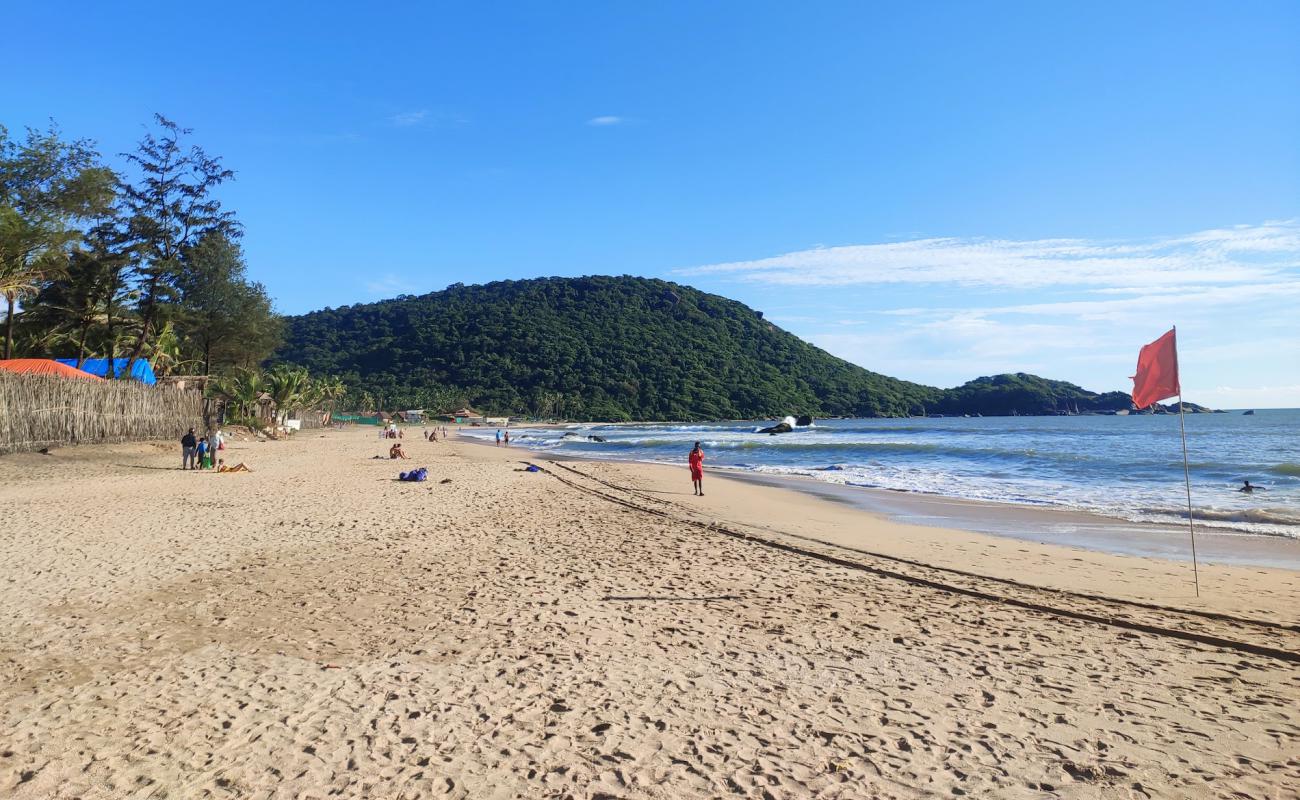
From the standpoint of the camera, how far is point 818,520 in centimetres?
1296

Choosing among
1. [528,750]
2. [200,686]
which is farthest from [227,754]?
[528,750]

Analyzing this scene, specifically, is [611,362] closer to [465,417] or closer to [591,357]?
[591,357]

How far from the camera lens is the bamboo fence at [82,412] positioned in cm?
1723

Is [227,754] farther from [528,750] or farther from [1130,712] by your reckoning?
[1130,712]

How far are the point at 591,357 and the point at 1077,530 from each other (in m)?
112

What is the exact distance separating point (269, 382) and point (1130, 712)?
49.8 metres

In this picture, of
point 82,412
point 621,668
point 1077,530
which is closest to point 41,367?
point 82,412

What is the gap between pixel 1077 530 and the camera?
477 inches

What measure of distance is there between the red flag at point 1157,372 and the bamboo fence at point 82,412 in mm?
22540

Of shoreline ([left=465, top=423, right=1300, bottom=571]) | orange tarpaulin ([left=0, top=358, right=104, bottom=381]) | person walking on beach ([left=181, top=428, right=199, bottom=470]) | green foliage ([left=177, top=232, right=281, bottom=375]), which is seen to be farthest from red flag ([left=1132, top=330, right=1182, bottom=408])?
green foliage ([left=177, top=232, right=281, bottom=375])

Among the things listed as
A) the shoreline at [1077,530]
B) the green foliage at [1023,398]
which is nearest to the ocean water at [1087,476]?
the shoreline at [1077,530]

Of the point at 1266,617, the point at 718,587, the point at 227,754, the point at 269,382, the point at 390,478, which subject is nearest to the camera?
the point at 227,754

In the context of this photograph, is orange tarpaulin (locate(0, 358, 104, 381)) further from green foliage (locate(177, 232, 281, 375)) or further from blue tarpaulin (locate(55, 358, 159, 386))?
green foliage (locate(177, 232, 281, 375))

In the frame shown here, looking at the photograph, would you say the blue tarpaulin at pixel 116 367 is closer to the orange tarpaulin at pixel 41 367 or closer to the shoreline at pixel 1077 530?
the orange tarpaulin at pixel 41 367
